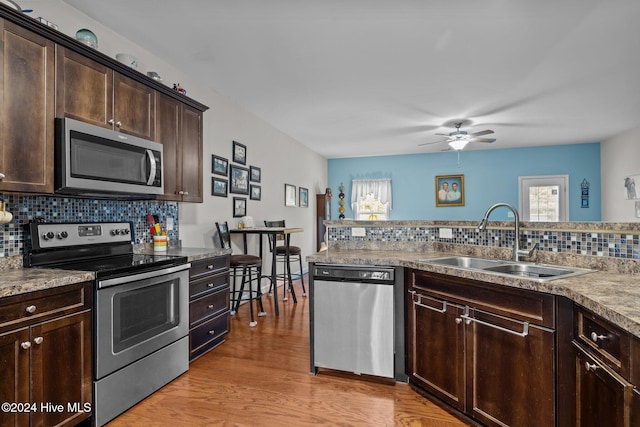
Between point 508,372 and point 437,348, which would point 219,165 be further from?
point 508,372

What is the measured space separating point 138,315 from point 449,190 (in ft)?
22.3

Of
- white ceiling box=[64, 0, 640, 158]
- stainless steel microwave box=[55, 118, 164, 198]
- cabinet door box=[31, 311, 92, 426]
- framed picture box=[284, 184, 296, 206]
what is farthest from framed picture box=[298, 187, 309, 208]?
cabinet door box=[31, 311, 92, 426]

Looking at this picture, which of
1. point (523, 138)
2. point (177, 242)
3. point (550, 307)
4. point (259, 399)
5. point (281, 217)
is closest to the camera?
point (550, 307)

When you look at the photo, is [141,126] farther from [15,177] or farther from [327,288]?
[327,288]

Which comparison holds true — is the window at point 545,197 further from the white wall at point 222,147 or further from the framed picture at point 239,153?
the framed picture at point 239,153

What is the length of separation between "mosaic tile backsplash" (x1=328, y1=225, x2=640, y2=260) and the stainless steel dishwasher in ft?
1.89

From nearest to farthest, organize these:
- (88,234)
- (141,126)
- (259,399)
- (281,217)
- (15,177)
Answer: (15,177)
(259,399)
(88,234)
(141,126)
(281,217)

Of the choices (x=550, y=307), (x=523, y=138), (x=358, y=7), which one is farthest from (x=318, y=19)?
(x=523, y=138)

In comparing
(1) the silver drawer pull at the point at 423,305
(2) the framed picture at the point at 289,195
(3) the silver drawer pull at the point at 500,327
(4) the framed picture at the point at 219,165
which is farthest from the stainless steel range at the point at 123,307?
(2) the framed picture at the point at 289,195

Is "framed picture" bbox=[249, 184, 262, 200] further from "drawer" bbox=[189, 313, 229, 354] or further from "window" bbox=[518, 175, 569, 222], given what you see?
"window" bbox=[518, 175, 569, 222]

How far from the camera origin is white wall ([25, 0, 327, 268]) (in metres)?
2.51

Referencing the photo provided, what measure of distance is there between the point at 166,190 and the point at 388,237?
1783 mm

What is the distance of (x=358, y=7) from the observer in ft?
7.61

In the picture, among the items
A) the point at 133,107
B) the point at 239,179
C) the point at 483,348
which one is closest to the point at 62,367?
the point at 133,107
